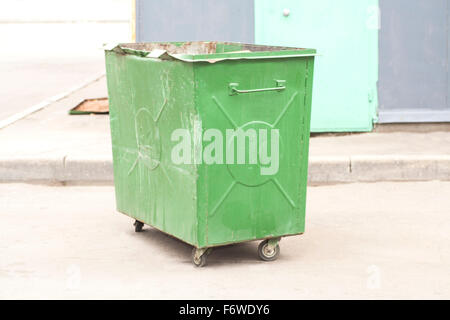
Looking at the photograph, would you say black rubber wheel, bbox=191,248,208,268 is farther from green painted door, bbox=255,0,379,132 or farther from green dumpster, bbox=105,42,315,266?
green painted door, bbox=255,0,379,132

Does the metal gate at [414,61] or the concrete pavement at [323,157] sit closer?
the concrete pavement at [323,157]

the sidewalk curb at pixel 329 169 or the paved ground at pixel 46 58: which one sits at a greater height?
the sidewalk curb at pixel 329 169

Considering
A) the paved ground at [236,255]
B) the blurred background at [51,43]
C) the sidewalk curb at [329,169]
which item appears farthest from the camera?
the blurred background at [51,43]

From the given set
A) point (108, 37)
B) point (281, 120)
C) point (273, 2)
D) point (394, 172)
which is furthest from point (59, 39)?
point (281, 120)

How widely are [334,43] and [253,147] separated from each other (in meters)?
4.04

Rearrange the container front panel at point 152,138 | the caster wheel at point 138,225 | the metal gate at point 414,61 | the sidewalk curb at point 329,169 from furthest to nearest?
1. the metal gate at point 414,61
2. the sidewalk curb at point 329,169
3. the caster wheel at point 138,225
4. the container front panel at point 152,138

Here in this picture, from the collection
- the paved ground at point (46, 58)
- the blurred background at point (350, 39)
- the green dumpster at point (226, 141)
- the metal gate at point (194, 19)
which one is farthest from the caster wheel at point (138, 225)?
the metal gate at point (194, 19)

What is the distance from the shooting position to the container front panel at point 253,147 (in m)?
5.36

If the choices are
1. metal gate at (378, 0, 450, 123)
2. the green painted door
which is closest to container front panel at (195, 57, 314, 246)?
the green painted door

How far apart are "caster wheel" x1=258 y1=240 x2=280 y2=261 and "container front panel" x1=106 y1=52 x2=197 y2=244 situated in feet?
1.43

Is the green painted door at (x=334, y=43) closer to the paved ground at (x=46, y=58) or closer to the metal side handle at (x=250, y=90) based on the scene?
the paved ground at (x=46, y=58)

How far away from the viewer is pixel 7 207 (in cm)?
725

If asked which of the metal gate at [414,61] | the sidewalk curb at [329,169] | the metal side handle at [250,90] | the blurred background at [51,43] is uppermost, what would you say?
the metal side handle at [250,90]

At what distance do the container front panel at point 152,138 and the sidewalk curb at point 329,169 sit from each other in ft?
5.77
